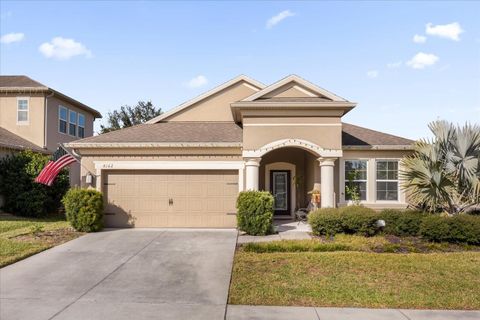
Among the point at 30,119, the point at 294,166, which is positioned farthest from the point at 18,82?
the point at 294,166

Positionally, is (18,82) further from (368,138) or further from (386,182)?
(386,182)

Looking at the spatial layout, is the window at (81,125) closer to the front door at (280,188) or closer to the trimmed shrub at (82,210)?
the trimmed shrub at (82,210)

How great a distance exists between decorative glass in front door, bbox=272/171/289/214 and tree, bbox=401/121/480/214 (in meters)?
6.23

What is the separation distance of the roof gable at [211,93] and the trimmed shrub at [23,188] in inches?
232

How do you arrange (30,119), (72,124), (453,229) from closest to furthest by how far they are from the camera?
(453,229) → (30,119) → (72,124)

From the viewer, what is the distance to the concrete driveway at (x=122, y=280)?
6551 millimetres

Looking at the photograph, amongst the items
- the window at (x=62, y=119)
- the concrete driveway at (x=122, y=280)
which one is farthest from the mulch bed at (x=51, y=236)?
the window at (x=62, y=119)

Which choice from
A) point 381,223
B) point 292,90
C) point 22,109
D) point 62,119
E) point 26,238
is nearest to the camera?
point 26,238

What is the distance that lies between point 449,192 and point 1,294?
12.1 meters

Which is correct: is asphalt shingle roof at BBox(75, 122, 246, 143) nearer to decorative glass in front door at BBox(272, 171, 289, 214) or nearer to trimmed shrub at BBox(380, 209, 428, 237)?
decorative glass in front door at BBox(272, 171, 289, 214)

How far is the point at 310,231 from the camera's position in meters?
13.9

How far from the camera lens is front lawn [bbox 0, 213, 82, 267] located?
1020cm

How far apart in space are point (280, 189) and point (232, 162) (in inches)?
157

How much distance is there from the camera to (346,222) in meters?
12.7
